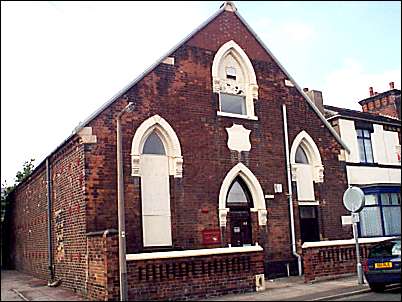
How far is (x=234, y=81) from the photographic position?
19.9 meters

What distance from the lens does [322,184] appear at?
69.4ft

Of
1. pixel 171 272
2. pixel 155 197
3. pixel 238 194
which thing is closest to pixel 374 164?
pixel 238 194

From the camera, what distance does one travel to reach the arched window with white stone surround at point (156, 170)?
16562 millimetres

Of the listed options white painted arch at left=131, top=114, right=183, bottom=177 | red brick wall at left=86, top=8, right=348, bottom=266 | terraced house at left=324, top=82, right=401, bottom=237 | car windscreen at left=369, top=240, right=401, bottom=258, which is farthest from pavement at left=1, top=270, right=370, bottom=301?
terraced house at left=324, top=82, right=401, bottom=237

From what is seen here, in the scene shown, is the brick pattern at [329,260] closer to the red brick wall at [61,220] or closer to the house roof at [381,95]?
the red brick wall at [61,220]

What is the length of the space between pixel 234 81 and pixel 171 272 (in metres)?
8.90

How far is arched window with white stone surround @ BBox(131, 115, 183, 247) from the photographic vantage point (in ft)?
54.3

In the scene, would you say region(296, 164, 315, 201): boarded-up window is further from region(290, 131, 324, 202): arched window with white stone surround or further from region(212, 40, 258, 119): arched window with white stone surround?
region(212, 40, 258, 119): arched window with white stone surround

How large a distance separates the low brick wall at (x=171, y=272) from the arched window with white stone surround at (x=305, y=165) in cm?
592

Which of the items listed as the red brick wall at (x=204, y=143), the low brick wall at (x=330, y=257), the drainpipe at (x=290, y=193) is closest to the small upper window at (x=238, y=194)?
the red brick wall at (x=204, y=143)

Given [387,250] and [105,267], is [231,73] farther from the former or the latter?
[105,267]

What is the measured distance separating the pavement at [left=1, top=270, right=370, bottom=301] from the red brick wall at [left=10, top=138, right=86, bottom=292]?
29.2 inches

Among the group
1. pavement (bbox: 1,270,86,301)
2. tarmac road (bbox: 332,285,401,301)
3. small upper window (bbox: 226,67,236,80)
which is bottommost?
tarmac road (bbox: 332,285,401,301)

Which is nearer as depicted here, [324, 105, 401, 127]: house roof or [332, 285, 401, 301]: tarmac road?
[332, 285, 401, 301]: tarmac road
